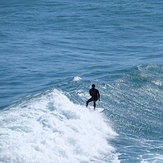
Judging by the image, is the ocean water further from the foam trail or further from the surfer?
the surfer

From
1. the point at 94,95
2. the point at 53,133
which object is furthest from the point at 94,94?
the point at 53,133

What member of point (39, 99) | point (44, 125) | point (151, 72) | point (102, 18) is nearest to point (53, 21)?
point (102, 18)

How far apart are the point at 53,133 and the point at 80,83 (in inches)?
418

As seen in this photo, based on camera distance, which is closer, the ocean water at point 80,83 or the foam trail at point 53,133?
the foam trail at point 53,133

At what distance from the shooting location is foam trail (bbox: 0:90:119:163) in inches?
898

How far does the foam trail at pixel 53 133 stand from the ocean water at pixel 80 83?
0.15ft

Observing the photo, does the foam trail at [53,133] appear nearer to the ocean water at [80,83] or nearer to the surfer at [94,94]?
the ocean water at [80,83]

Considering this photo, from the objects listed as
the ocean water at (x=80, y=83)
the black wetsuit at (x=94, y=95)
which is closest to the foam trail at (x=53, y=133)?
the ocean water at (x=80, y=83)

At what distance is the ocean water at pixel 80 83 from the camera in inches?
969

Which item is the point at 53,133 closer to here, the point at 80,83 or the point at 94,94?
the point at 94,94

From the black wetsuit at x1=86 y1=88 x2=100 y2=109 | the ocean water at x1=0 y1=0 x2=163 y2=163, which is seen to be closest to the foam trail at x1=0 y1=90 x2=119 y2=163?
the ocean water at x1=0 y1=0 x2=163 y2=163

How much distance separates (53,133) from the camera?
988 inches

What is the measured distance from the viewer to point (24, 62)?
42.8 m

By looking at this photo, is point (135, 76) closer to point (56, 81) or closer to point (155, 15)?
point (56, 81)
